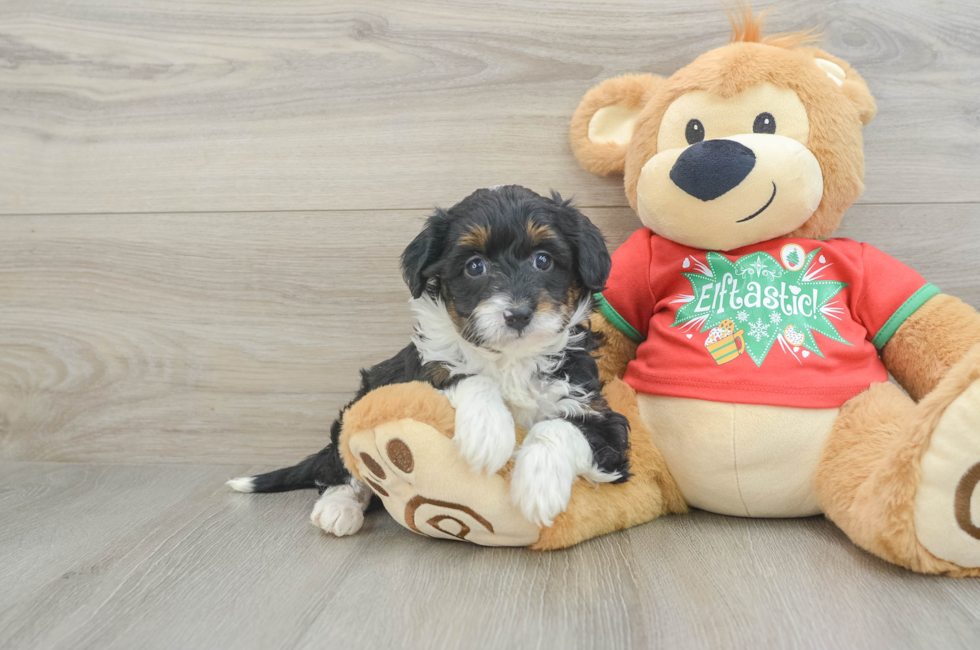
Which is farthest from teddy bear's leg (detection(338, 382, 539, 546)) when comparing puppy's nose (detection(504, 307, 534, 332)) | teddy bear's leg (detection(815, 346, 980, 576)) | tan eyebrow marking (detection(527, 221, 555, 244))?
teddy bear's leg (detection(815, 346, 980, 576))

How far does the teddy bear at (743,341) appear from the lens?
1.28 metres

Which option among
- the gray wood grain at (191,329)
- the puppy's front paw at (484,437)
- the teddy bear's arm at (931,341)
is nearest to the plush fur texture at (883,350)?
the teddy bear's arm at (931,341)

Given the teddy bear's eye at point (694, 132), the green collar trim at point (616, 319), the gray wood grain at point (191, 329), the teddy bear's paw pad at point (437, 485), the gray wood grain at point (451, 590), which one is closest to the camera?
the gray wood grain at point (451, 590)

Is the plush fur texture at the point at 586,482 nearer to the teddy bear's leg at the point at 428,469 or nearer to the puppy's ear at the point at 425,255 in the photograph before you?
the teddy bear's leg at the point at 428,469

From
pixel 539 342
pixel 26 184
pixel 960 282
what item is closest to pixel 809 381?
pixel 539 342

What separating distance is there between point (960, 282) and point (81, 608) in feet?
7.02

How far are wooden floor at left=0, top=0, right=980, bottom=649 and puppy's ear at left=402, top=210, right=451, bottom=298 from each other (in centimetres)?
55

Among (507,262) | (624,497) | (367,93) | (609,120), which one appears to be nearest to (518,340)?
(507,262)

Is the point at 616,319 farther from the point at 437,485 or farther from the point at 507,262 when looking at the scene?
the point at 437,485

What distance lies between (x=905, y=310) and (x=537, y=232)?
0.81 meters

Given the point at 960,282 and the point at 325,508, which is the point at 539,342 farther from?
the point at 960,282

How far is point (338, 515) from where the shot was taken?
147cm

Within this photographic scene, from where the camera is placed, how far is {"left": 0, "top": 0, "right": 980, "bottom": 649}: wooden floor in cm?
174

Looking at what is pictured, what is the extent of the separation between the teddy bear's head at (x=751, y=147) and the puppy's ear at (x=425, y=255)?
0.47 metres
